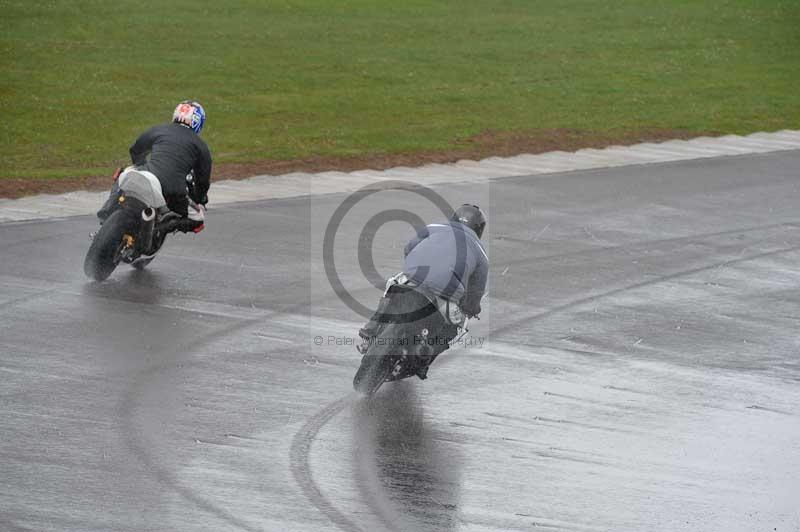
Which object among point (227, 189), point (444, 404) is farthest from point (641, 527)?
point (227, 189)

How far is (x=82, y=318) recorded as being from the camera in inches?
480

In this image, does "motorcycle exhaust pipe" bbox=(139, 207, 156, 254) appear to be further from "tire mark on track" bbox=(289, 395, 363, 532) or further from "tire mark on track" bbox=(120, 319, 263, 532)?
"tire mark on track" bbox=(289, 395, 363, 532)

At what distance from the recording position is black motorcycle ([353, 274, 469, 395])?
10.3m

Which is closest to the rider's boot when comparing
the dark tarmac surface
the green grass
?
the dark tarmac surface

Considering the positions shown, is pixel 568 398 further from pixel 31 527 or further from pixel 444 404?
pixel 31 527

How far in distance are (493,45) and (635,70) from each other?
13.4 ft

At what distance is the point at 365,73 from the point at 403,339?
69.6 ft

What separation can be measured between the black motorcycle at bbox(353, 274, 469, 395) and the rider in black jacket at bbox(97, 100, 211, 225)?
4203 millimetres

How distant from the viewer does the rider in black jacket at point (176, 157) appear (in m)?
13.8

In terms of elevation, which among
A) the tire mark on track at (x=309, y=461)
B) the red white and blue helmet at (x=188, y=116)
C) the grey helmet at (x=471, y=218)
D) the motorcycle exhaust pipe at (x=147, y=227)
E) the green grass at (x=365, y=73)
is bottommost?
the green grass at (x=365, y=73)

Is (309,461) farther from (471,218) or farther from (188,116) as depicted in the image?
(188,116)

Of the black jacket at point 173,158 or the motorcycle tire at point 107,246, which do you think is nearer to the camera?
the motorcycle tire at point 107,246

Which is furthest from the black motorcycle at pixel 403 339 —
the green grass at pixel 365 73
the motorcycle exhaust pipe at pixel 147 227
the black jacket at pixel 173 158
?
the green grass at pixel 365 73

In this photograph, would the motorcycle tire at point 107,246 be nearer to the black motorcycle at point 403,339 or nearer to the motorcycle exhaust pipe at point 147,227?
the motorcycle exhaust pipe at point 147,227
